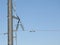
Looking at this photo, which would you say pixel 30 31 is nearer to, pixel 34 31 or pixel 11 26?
pixel 34 31

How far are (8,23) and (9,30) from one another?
1.82 ft

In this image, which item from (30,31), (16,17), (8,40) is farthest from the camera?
(30,31)

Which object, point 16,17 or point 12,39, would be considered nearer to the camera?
point 12,39

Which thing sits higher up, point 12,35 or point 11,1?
point 11,1

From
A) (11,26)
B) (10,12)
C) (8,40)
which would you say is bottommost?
(8,40)

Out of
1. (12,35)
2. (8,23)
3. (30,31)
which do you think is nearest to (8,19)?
(8,23)

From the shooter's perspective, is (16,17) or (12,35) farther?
(16,17)

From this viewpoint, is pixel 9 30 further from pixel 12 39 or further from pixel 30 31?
pixel 30 31

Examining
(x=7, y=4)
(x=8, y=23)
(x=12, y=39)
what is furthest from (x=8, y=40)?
(x=7, y=4)

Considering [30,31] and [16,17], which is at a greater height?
[16,17]

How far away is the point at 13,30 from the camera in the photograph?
16500 mm

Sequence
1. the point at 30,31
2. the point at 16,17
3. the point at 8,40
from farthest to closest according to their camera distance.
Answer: the point at 30,31, the point at 16,17, the point at 8,40

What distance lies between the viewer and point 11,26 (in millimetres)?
15992

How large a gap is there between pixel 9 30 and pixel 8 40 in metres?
0.77
